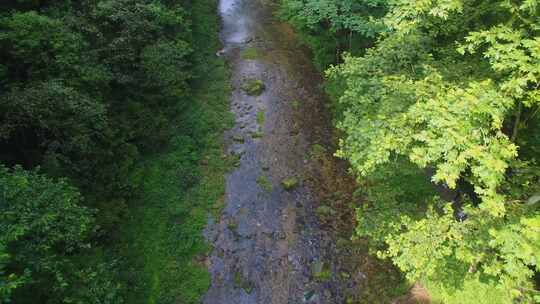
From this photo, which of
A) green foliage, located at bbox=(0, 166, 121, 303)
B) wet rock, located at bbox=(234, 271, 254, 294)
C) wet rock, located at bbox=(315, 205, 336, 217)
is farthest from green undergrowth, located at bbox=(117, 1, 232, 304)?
wet rock, located at bbox=(315, 205, 336, 217)

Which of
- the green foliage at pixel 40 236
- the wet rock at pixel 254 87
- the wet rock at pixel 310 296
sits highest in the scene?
the green foliage at pixel 40 236

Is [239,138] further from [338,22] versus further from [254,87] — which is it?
[338,22]

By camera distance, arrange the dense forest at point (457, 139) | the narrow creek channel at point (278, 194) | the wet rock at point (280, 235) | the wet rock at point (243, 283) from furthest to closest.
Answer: the wet rock at point (280, 235)
the narrow creek channel at point (278, 194)
the wet rock at point (243, 283)
the dense forest at point (457, 139)

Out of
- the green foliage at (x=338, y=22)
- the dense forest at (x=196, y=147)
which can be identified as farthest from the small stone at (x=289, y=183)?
the green foliage at (x=338, y=22)

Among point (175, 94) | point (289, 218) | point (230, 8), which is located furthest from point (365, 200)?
point (230, 8)

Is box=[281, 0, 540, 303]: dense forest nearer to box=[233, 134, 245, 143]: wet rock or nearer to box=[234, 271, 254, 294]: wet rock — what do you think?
box=[234, 271, 254, 294]: wet rock

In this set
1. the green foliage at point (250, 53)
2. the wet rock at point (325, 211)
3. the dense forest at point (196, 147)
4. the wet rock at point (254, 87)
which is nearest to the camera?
the dense forest at point (196, 147)

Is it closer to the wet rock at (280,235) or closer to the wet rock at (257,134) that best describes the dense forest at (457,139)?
the wet rock at (280,235)

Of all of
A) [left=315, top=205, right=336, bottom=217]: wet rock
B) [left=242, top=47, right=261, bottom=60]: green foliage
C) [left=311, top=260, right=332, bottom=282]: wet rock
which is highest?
[left=242, top=47, right=261, bottom=60]: green foliage
